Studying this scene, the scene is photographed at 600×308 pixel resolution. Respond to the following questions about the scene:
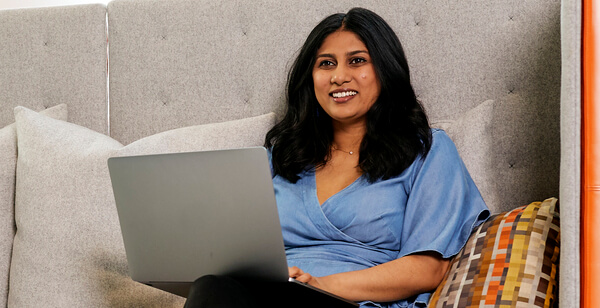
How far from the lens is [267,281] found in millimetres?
1078

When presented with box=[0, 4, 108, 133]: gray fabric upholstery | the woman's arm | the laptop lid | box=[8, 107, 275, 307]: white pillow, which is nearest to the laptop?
the laptop lid

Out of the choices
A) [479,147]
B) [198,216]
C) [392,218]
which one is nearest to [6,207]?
[198,216]

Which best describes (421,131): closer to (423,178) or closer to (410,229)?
(423,178)

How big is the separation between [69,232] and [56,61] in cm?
74

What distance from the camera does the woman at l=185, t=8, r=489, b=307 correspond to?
4.31ft

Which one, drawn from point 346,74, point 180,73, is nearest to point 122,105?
point 180,73

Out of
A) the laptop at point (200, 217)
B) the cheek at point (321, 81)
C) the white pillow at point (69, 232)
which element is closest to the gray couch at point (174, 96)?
the white pillow at point (69, 232)

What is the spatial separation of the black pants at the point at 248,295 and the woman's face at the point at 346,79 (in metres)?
0.58

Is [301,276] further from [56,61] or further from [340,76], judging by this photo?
[56,61]

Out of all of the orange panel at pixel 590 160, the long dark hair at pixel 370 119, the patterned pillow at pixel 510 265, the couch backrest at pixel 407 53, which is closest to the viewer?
the orange panel at pixel 590 160

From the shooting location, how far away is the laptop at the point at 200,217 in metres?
1.03

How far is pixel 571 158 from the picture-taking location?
1.00 m

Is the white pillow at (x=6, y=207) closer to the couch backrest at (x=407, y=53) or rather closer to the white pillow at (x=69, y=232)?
the white pillow at (x=69, y=232)

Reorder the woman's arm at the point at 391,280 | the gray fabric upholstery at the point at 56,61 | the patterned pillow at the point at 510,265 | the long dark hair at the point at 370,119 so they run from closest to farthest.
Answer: the patterned pillow at the point at 510,265, the woman's arm at the point at 391,280, the long dark hair at the point at 370,119, the gray fabric upholstery at the point at 56,61
